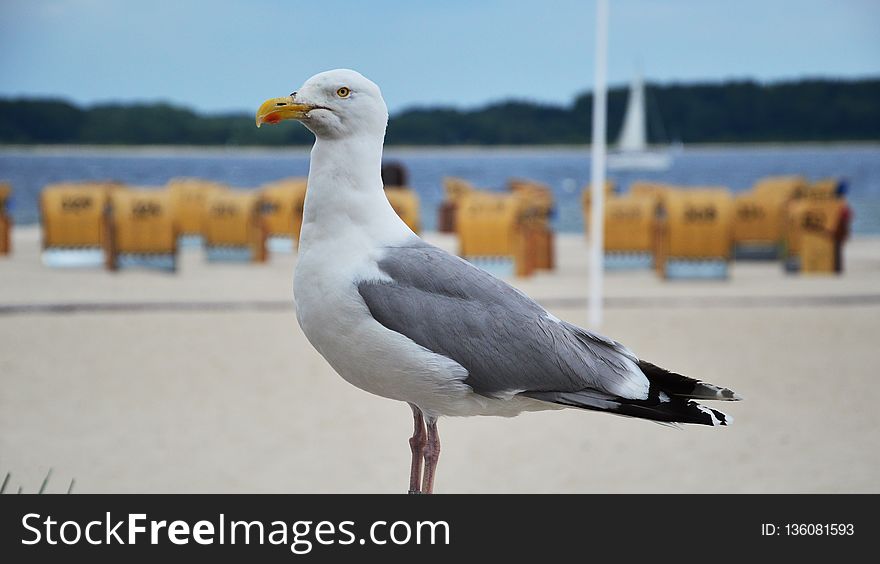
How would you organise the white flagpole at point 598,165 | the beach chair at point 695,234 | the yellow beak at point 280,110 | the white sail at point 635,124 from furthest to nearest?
the white sail at point 635,124 → the beach chair at point 695,234 → the white flagpole at point 598,165 → the yellow beak at point 280,110

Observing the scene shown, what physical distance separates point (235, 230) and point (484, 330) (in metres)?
16.7

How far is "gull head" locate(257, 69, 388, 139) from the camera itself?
2.61 meters

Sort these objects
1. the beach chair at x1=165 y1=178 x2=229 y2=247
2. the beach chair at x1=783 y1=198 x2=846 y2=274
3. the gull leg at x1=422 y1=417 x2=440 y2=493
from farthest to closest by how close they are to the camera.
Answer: the beach chair at x1=165 y1=178 x2=229 y2=247
the beach chair at x1=783 y1=198 x2=846 y2=274
the gull leg at x1=422 y1=417 x2=440 y2=493

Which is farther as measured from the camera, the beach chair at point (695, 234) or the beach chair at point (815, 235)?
the beach chair at point (815, 235)

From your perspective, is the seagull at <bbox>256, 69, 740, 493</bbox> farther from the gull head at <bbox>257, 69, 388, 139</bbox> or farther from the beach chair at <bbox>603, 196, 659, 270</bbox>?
the beach chair at <bbox>603, 196, 659, 270</bbox>

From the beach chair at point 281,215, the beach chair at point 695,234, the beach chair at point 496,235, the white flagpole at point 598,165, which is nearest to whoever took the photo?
the white flagpole at point 598,165

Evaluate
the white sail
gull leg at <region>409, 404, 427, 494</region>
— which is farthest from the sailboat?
gull leg at <region>409, 404, 427, 494</region>

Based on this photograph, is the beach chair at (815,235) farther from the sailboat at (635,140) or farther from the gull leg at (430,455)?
the sailboat at (635,140)

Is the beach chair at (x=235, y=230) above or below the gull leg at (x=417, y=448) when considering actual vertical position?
below

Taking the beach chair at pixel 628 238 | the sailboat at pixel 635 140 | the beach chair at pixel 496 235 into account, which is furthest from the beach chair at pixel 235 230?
Result: the sailboat at pixel 635 140

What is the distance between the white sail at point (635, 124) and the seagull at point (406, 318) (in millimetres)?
64383

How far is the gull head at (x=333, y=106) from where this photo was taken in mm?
2611

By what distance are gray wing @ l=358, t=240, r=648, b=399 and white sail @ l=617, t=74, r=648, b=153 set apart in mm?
64345

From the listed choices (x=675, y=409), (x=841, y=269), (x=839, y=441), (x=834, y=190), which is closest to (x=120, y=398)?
(x=839, y=441)
